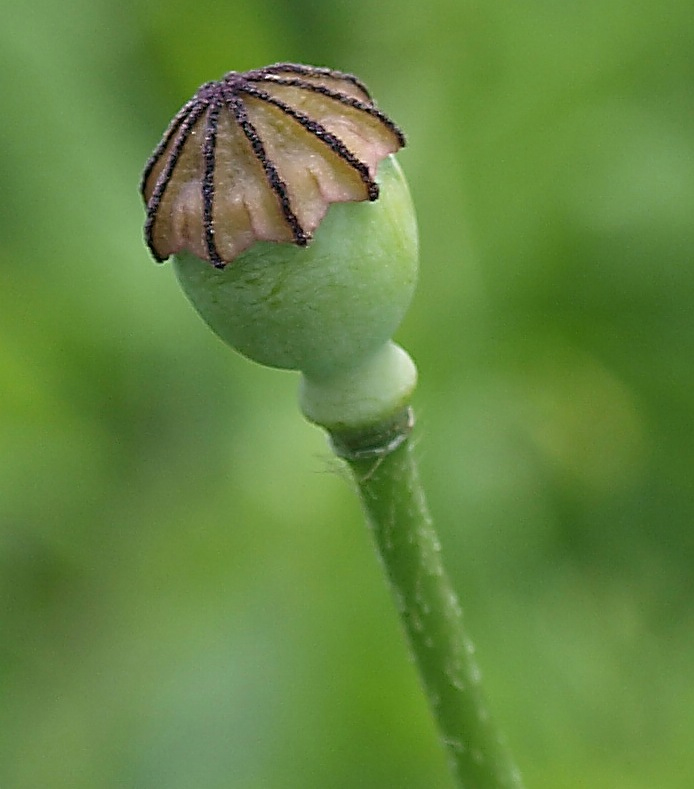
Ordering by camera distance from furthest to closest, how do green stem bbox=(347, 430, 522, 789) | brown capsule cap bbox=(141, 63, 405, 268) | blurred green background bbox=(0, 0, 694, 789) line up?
blurred green background bbox=(0, 0, 694, 789)
green stem bbox=(347, 430, 522, 789)
brown capsule cap bbox=(141, 63, 405, 268)

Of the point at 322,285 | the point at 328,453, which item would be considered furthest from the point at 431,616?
the point at 328,453

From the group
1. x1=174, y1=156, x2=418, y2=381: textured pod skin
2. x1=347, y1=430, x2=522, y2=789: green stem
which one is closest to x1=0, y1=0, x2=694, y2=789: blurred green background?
x1=347, y1=430, x2=522, y2=789: green stem

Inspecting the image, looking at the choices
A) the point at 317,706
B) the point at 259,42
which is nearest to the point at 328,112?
the point at 317,706

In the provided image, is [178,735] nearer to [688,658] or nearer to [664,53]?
[688,658]

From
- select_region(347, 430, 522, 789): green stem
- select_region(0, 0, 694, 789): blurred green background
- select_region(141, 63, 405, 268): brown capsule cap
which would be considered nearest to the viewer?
select_region(141, 63, 405, 268): brown capsule cap

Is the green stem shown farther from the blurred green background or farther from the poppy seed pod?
the blurred green background

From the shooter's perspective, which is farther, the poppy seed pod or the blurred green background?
the blurred green background

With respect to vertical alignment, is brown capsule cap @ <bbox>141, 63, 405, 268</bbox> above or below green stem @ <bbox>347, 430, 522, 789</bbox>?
above
